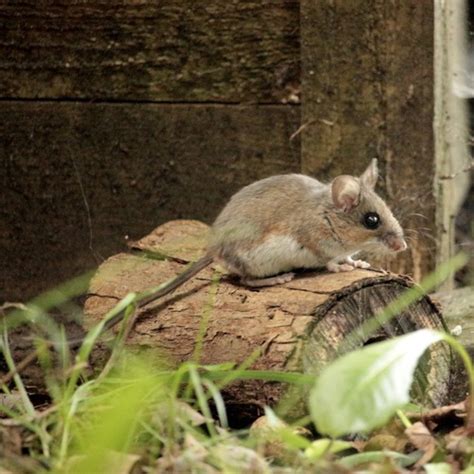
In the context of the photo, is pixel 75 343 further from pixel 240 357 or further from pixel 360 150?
pixel 360 150

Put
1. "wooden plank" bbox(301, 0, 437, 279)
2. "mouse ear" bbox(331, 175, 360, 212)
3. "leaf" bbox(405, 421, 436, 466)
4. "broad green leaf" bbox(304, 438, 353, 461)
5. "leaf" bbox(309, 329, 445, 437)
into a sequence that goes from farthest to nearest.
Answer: "wooden plank" bbox(301, 0, 437, 279)
"mouse ear" bbox(331, 175, 360, 212)
"leaf" bbox(405, 421, 436, 466)
"broad green leaf" bbox(304, 438, 353, 461)
"leaf" bbox(309, 329, 445, 437)

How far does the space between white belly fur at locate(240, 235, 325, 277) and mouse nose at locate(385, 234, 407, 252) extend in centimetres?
29

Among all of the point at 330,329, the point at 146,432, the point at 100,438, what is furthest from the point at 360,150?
the point at 100,438

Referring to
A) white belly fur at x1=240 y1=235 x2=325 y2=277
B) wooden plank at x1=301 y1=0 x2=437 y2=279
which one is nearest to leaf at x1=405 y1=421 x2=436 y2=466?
white belly fur at x1=240 y1=235 x2=325 y2=277

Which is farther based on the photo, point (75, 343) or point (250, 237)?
point (250, 237)

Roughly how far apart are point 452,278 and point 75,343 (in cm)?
197

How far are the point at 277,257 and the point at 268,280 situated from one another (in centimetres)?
15

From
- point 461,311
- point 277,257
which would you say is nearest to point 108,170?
point 277,257

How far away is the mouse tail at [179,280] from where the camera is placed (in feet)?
12.2

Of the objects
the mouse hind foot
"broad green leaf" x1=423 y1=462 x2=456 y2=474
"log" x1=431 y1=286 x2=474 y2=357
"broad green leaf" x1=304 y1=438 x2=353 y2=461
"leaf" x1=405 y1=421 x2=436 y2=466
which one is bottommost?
"log" x1=431 y1=286 x2=474 y2=357

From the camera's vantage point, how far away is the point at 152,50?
5.02 metres

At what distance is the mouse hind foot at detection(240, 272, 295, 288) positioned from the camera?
387 cm

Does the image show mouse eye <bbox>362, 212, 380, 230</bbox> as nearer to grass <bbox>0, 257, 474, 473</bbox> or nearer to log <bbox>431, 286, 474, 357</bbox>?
log <bbox>431, 286, 474, 357</bbox>

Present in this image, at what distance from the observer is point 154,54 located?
502 centimetres
